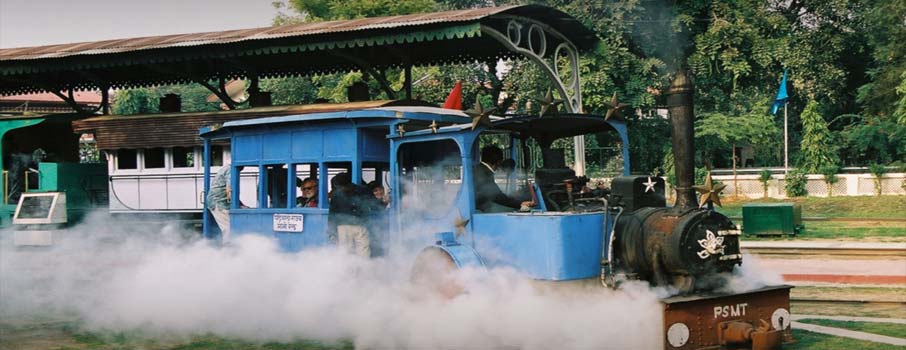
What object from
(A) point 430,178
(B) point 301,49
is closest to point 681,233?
(A) point 430,178

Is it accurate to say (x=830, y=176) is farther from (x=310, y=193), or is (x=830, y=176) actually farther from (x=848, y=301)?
(x=310, y=193)

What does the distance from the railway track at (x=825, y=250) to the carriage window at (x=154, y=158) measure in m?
10.6

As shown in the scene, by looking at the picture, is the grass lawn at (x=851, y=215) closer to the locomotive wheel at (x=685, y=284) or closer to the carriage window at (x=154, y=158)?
the carriage window at (x=154, y=158)

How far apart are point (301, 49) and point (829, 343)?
10.5 metres

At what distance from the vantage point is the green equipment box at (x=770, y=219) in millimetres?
19250

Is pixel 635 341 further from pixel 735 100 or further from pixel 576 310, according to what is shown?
pixel 735 100

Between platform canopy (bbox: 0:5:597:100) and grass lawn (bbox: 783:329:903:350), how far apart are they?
7720 millimetres

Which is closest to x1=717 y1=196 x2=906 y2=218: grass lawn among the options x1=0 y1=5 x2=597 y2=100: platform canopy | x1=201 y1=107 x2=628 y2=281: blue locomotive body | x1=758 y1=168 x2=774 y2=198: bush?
x1=758 y1=168 x2=774 y2=198: bush

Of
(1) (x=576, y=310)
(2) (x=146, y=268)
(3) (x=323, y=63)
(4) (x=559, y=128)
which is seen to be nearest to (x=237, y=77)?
(3) (x=323, y=63)

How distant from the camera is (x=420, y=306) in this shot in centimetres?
795

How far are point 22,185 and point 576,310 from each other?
1543 cm

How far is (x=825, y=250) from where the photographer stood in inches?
616

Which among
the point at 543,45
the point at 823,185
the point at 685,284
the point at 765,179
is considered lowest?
the point at 685,284

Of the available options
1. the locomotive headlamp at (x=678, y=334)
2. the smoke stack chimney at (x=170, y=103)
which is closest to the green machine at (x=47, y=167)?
the smoke stack chimney at (x=170, y=103)
